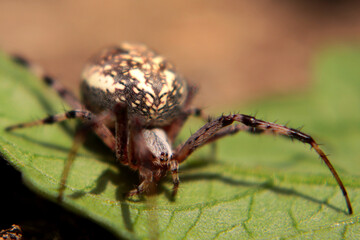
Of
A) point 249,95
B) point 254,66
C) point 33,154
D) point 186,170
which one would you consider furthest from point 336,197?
point 254,66

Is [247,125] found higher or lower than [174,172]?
higher

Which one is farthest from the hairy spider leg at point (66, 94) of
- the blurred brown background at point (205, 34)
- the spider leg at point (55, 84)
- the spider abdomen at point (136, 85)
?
the blurred brown background at point (205, 34)

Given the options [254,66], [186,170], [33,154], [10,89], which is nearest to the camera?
[33,154]

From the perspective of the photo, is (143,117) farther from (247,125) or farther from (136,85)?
(247,125)

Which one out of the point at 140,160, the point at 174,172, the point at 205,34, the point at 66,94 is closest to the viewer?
the point at 140,160

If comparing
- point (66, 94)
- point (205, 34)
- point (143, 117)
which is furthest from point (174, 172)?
point (205, 34)

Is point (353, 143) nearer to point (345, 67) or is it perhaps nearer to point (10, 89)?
point (345, 67)

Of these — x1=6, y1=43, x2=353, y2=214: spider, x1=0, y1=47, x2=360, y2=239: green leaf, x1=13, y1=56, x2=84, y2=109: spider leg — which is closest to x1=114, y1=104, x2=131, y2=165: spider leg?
x1=6, y1=43, x2=353, y2=214: spider
